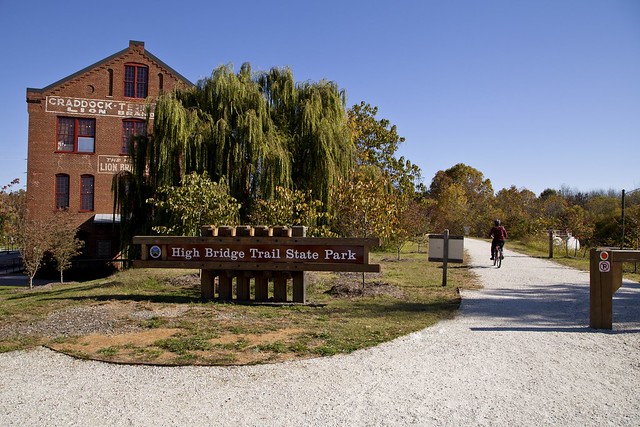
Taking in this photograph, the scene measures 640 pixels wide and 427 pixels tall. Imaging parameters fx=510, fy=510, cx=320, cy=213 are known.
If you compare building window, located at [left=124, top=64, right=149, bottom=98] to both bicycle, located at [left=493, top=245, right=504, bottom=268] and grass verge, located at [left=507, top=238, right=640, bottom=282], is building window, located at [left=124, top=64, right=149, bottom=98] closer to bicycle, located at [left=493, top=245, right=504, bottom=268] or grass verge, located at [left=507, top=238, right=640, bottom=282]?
bicycle, located at [left=493, top=245, right=504, bottom=268]

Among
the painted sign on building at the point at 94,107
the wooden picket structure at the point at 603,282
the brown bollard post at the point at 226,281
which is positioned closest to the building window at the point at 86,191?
the painted sign on building at the point at 94,107

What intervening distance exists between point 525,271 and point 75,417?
15263mm

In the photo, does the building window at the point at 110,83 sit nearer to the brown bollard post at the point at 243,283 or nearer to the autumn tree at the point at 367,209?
the autumn tree at the point at 367,209

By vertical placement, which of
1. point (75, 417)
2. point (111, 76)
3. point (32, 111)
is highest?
point (111, 76)

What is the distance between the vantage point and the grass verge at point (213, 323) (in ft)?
20.8

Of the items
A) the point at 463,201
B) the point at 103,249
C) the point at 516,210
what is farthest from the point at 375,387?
the point at 463,201

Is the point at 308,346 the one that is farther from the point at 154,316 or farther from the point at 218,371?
the point at 154,316

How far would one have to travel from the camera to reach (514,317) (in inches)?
344

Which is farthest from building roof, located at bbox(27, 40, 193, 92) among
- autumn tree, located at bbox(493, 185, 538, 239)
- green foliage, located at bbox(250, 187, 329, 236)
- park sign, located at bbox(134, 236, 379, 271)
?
autumn tree, located at bbox(493, 185, 538, 239)

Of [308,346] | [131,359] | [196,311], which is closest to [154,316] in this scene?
[196,311]

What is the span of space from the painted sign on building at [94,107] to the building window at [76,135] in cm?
51

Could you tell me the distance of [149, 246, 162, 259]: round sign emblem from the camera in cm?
1052

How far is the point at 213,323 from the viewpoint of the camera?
7.99m

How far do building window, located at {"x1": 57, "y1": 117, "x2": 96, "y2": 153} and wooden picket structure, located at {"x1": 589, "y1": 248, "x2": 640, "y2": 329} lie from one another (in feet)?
91.6
